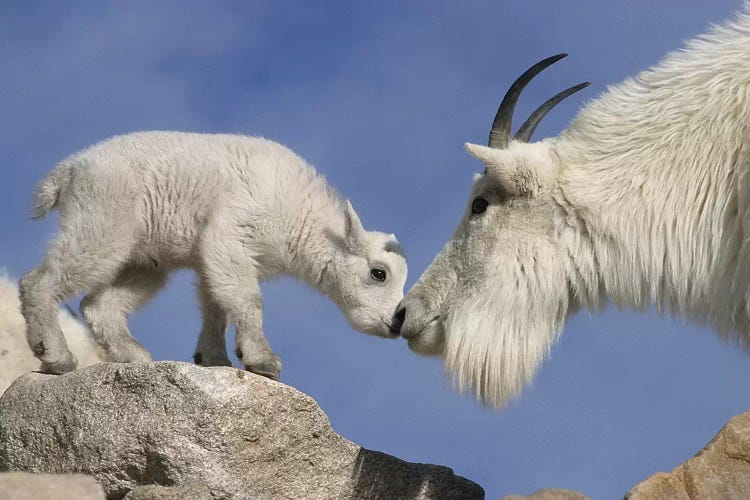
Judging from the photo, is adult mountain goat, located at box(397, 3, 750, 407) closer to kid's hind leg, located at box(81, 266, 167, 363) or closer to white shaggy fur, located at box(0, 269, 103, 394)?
kid's hind leg, located at box(81, 266, 167, 363)

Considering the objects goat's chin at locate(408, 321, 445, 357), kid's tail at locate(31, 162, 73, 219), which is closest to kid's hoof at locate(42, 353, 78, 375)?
kid's tail at locate(31, 162, 73, 219)

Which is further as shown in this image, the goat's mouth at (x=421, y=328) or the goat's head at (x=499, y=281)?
the goat's mouth at (x=421, y=328)

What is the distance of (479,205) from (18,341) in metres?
4.51

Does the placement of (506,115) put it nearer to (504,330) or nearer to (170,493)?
(504,330)

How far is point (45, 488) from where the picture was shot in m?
4.26

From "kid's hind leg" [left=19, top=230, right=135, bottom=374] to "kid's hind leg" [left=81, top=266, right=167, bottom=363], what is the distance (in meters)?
0.24

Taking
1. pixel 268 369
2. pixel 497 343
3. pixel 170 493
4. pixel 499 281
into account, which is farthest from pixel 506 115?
pixel 170 493

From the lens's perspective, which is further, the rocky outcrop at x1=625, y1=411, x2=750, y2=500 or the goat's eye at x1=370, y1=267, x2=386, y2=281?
the goat's eye at x1=370, y1=267, x2=386, y2=281

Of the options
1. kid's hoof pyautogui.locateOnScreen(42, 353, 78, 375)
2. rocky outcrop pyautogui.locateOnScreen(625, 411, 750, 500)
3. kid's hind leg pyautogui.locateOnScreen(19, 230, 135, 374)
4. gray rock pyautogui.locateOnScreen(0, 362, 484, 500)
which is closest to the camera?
rocky outcrop pyautogui.locateOnScreen(625, 411, 750, 500)

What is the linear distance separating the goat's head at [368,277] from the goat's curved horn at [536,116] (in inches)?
72.7

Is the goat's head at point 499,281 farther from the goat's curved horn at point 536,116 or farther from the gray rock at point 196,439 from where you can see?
the gray rock at point 196,439

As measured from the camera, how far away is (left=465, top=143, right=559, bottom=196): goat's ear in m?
5.33

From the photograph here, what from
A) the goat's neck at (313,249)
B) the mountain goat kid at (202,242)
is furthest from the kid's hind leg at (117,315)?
the goat's neck at (313,249)

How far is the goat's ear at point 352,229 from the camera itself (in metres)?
7.62
